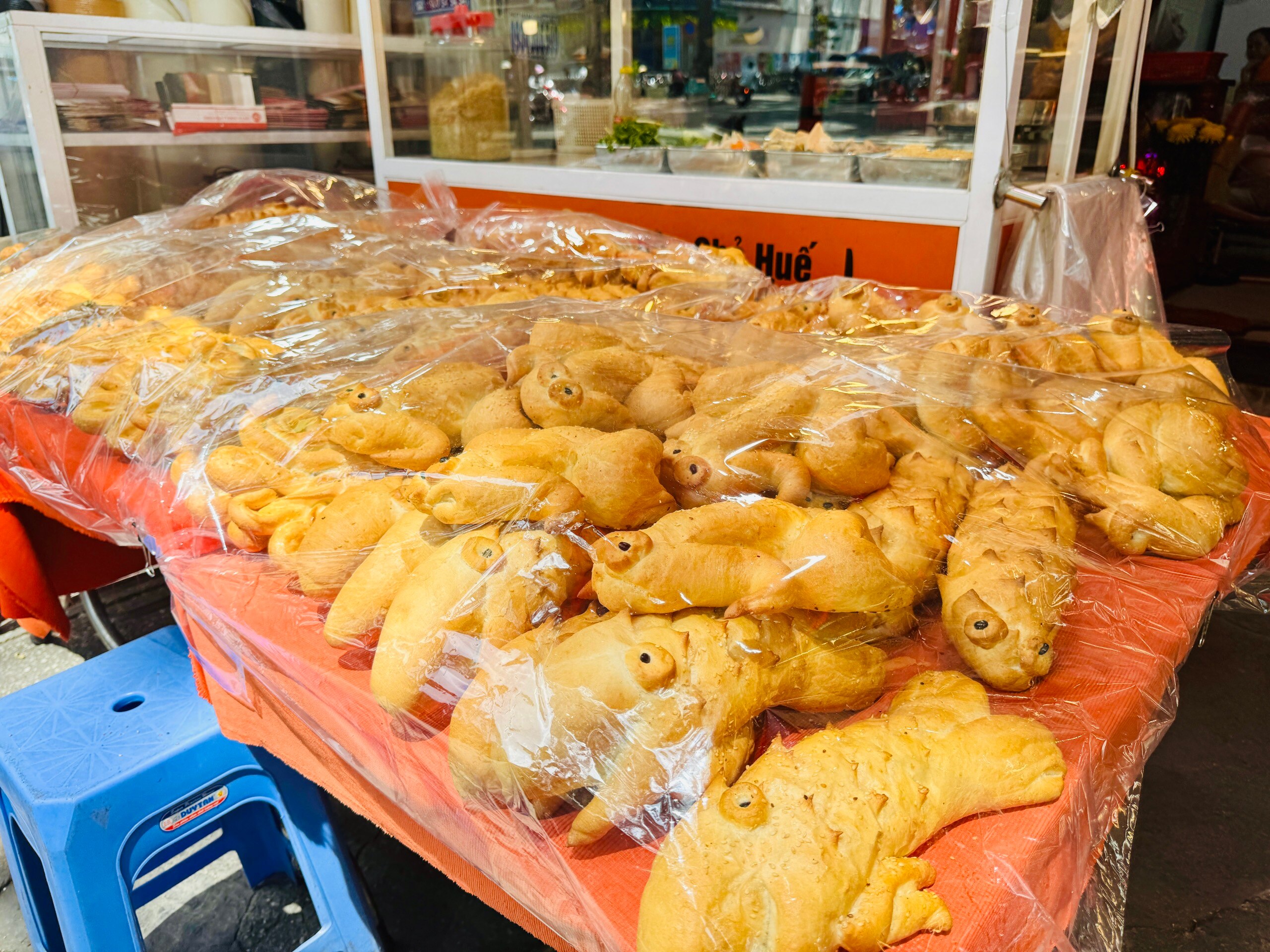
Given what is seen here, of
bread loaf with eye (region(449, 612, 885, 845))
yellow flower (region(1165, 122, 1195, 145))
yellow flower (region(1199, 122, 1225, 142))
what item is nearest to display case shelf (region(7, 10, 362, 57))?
bread loaf with eye (region(449, 612, 885, 845))

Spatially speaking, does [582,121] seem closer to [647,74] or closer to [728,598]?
[647,74]

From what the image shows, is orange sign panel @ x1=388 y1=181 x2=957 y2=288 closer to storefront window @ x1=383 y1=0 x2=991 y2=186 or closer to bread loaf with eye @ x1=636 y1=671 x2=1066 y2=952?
storefront window @ x1=383 y1=0 x2=991 y2=186

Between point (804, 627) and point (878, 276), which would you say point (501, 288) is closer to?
point (878, 276)

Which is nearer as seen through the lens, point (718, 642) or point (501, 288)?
point (718, 642)

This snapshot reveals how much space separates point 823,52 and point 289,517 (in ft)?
11.6

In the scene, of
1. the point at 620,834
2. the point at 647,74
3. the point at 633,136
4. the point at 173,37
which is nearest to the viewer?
the point at 620,834

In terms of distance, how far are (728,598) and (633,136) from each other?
2.72 meters

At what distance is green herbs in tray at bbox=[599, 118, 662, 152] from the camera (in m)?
3.06

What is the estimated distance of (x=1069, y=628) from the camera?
2.76ft

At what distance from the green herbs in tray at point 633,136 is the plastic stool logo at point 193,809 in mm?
2457

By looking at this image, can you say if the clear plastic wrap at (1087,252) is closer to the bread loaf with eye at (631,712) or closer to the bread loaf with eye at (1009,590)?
the bread loaf with eye at (1009,590)

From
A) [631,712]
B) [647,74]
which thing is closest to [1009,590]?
[631,712]

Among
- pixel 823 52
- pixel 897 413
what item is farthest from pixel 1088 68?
pixel 897 413

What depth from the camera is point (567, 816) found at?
28.3 inches
